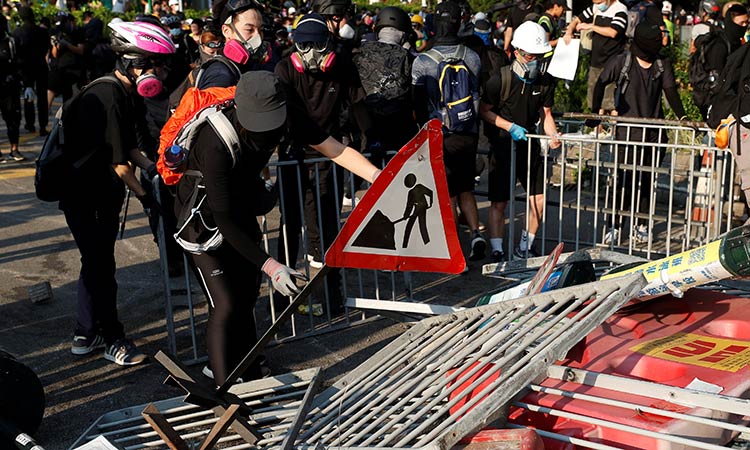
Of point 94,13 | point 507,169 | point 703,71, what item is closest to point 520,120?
point 507,169

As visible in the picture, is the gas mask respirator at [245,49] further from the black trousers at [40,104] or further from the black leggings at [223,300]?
the black trousers at [40,104]

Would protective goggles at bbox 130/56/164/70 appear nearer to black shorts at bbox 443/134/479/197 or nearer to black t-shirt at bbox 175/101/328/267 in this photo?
black t-shirt at bbox 175/101/328/267

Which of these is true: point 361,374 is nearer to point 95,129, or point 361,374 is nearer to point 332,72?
point 95,129

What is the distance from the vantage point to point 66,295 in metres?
7.45

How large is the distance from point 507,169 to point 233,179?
3867 mm

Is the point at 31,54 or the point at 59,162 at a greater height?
the point at 31,54

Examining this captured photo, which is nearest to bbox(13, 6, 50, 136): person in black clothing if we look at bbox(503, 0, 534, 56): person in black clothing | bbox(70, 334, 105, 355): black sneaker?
bbox(503, 0, 534, 56): person in black clothing

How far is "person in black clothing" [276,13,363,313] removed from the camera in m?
6.61

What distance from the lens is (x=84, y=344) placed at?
241 inches

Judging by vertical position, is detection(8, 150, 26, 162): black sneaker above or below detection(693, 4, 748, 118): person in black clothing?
below

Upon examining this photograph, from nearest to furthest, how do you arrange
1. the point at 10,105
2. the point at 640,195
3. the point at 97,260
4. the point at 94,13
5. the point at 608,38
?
the point at 97,260 < the point at 640,195 < the point at 608,38 < the point at 10,105 < the point at 94,13

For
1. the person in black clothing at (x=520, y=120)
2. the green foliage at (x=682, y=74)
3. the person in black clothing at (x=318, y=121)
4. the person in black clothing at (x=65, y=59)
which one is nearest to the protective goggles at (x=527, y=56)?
the person in black clothing at (x=520, y=120)

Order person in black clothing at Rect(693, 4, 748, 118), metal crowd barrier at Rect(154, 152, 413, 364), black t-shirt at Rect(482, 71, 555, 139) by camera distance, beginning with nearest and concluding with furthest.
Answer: metal crowd barrier at Rect(154, 152, 413, 364)
black t-shirt at Rect(482, 71, 555, 139)
person in black clothing at Rect(693, 4, 748, 118)

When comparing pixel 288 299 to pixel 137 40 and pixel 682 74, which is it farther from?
pixel 682 74
